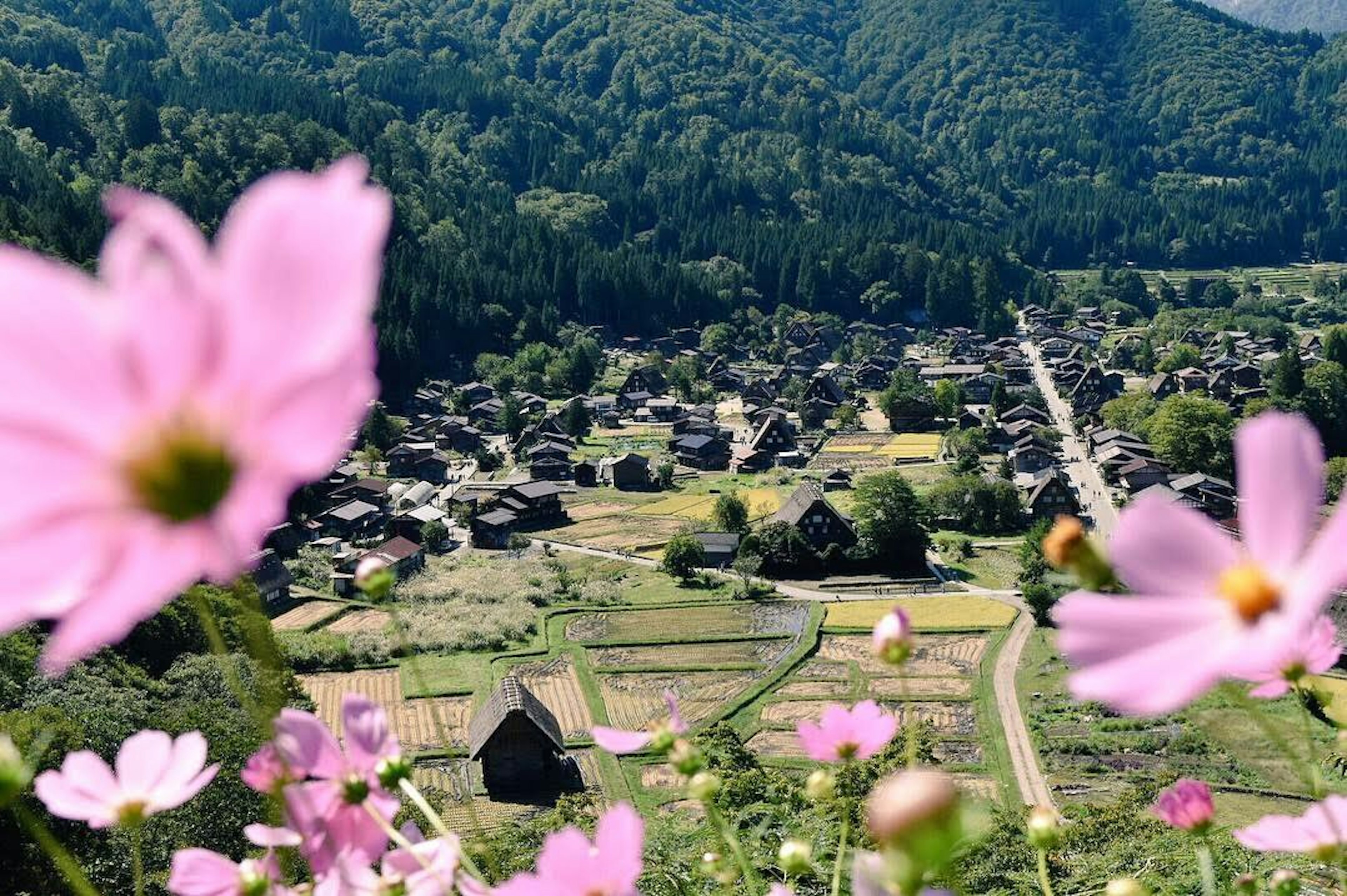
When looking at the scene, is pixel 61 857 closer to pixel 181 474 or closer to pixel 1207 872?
pixel 181 474

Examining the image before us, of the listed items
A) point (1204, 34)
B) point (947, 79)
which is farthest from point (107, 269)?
point (1204, 34)

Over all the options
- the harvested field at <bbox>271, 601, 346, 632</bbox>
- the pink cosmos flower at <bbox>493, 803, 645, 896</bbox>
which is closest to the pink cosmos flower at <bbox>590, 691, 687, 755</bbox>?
the pink cosmos flower at <bbox>493, 803, 645, 896</bbox>

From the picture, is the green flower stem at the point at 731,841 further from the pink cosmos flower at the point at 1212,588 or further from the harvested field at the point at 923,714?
the harvested field at the point at 923,714

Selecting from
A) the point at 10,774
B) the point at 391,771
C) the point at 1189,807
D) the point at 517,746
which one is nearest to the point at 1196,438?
the point at 517,746

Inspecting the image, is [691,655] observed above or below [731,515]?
below

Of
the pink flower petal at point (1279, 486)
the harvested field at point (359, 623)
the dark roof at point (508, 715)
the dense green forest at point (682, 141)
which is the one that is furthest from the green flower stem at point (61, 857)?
the dense green forest at point (682, 141)

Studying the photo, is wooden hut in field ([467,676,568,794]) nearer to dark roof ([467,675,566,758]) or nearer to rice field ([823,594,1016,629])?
dark roof ([467,675,566,758])
